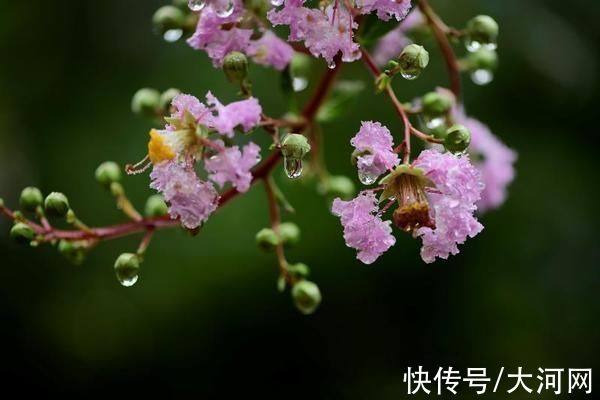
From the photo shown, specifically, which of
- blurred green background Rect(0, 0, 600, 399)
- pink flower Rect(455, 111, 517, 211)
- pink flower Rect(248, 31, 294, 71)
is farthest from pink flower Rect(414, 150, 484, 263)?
blurred green background Rect(0, 0, 600, 399)

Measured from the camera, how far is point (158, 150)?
1158mm

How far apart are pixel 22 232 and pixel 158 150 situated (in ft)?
1.21

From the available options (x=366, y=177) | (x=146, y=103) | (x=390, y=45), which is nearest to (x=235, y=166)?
(x=366, y=177)

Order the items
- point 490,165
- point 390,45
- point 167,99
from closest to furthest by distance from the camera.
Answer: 1. point 167,99
2. point 390,45
3. point 490,165

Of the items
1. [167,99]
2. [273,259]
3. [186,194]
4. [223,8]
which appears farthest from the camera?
[273,259]

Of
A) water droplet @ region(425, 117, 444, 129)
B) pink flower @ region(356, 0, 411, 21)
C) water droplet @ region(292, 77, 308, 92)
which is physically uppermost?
pink flower @ region(356, 0, 411, 21)

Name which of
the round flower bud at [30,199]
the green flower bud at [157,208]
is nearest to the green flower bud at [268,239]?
the green flower bud at [157,208]

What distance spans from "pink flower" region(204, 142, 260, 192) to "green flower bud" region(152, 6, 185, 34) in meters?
0.46

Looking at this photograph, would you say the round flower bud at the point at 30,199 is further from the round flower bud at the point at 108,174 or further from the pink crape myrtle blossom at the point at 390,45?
the pink crape myrtle blossom at the point at 390,45

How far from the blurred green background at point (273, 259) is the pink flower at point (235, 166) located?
1.46 m

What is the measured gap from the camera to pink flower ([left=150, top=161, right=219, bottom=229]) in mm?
1133

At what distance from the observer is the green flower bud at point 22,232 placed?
1.38 metres

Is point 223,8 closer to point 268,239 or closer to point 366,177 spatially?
point 366,177

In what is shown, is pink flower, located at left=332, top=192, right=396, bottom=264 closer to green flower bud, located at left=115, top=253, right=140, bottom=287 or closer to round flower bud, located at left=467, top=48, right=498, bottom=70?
green flower bud, located at left=115, top=253, right=140, bottom=287
